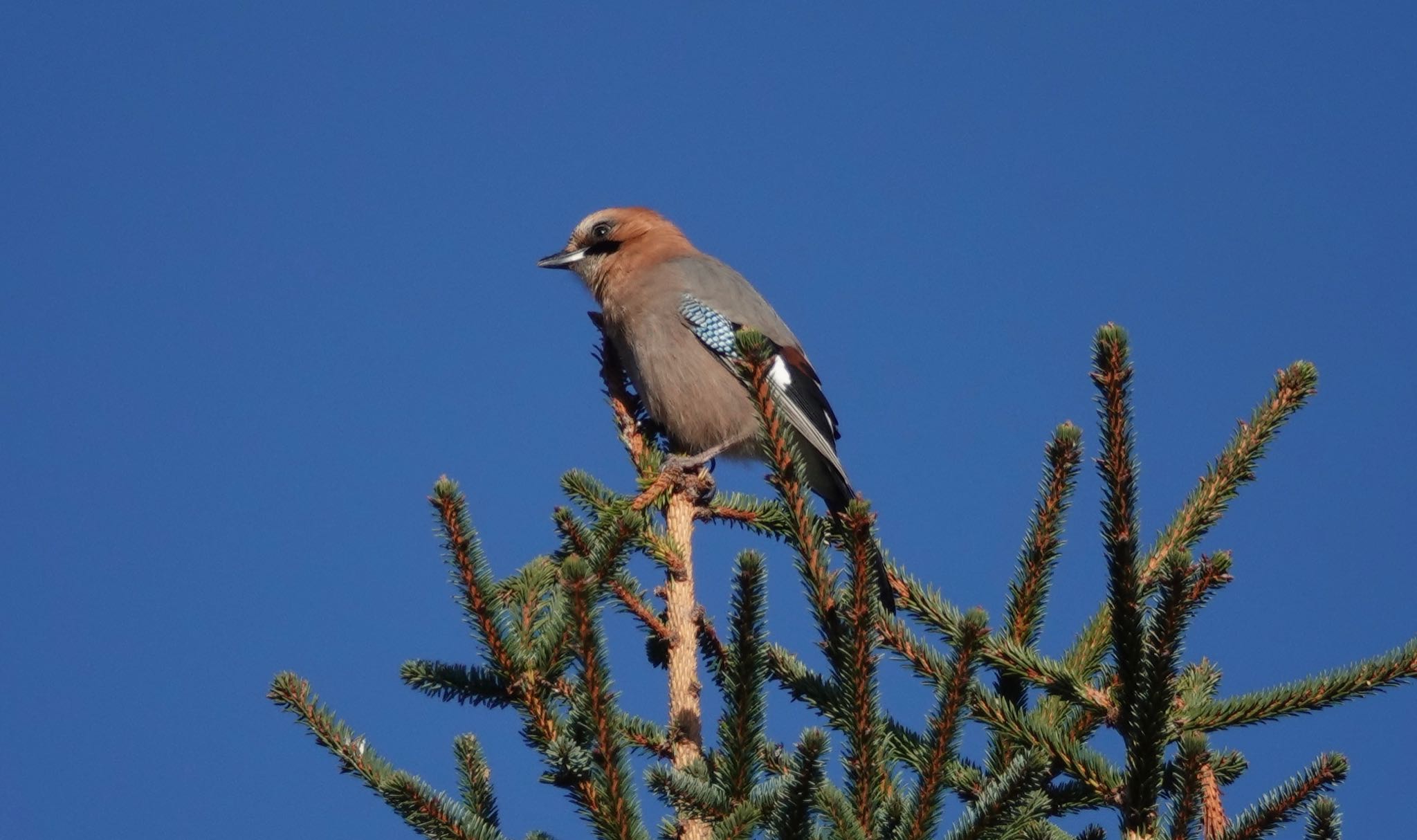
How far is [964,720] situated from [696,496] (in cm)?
200

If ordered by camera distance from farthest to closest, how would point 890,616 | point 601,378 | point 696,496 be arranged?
point 601,378 < point 696,496 < point 890,616

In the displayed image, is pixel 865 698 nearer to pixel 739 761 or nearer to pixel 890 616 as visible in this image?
pixel 739 761

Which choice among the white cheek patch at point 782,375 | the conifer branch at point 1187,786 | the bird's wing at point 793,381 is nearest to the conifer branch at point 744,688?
the conifer branch at point 1187,786

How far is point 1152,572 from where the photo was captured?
Result: 3.58 meters

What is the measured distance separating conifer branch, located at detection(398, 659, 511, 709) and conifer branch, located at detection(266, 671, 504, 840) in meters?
0.27

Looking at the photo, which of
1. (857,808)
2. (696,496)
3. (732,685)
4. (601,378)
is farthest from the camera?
(601,378)

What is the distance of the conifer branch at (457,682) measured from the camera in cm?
321

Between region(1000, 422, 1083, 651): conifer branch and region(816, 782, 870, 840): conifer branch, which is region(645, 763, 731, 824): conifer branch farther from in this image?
region(1000, 422, 1083, 651): conifer branch

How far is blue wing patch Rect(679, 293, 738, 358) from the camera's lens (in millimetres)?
6859

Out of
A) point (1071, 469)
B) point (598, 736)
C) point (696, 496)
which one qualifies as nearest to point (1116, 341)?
point (1071, 469)

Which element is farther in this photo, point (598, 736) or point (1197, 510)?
point (1197, 510)

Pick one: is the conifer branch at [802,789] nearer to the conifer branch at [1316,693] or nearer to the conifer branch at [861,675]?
the conifer branch at [861,675]

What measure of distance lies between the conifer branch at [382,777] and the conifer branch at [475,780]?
128mm

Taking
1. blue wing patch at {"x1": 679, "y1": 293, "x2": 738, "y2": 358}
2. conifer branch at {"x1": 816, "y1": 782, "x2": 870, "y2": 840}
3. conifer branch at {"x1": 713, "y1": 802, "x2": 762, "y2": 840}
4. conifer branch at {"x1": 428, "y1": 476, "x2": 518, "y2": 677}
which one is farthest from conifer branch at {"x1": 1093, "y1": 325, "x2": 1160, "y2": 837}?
blue wing patch at {"x1": 679, "y1": 293, "x2": 738, "y2": 358}
